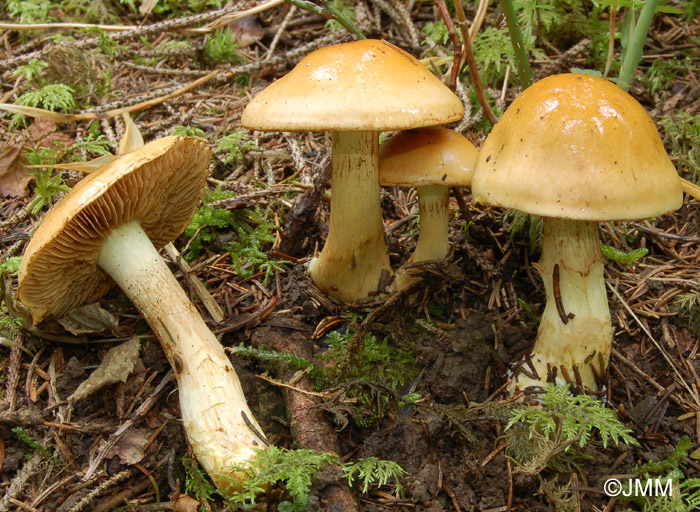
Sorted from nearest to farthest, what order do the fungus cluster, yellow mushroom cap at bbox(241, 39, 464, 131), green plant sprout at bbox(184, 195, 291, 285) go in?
the fungus cluster
yellow mushroom cap at bbox(241, 39, 464, 131)
green plant sprout at bbox(184, 195, 291, 285)

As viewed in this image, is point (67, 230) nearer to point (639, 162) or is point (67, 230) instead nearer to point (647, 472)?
point (639, 162)

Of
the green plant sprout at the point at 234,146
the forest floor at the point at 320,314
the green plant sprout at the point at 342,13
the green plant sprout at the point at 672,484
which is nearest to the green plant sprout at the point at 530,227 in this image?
the forest floor at the point at 320,314

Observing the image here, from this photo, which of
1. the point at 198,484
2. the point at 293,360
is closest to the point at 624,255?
the point at 293,360

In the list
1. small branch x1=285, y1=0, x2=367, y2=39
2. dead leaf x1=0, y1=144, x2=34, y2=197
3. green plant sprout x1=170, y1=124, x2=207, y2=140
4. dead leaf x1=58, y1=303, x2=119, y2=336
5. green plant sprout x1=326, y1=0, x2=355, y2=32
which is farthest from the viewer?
green plant sprout x1=326, y1=0, x2=355, y2=32

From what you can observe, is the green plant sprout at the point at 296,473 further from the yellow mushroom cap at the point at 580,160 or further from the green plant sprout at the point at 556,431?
the yellow mushroom cap at the point at 580,160

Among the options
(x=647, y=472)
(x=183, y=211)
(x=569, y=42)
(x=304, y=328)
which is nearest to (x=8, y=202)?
(x=183, y=211)

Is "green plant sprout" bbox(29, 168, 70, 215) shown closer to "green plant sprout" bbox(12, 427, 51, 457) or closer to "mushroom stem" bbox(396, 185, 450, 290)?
"green plant sprout" bbox(12, 427, 51, 457)

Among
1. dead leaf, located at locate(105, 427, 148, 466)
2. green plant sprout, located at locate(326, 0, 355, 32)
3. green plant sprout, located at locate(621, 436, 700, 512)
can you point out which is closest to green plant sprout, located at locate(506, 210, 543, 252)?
green plant sprout, located at locate(621, 436, 700, 512)

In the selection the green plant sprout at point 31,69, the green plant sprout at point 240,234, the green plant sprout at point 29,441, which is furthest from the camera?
the green plant sprout at point 31,69
